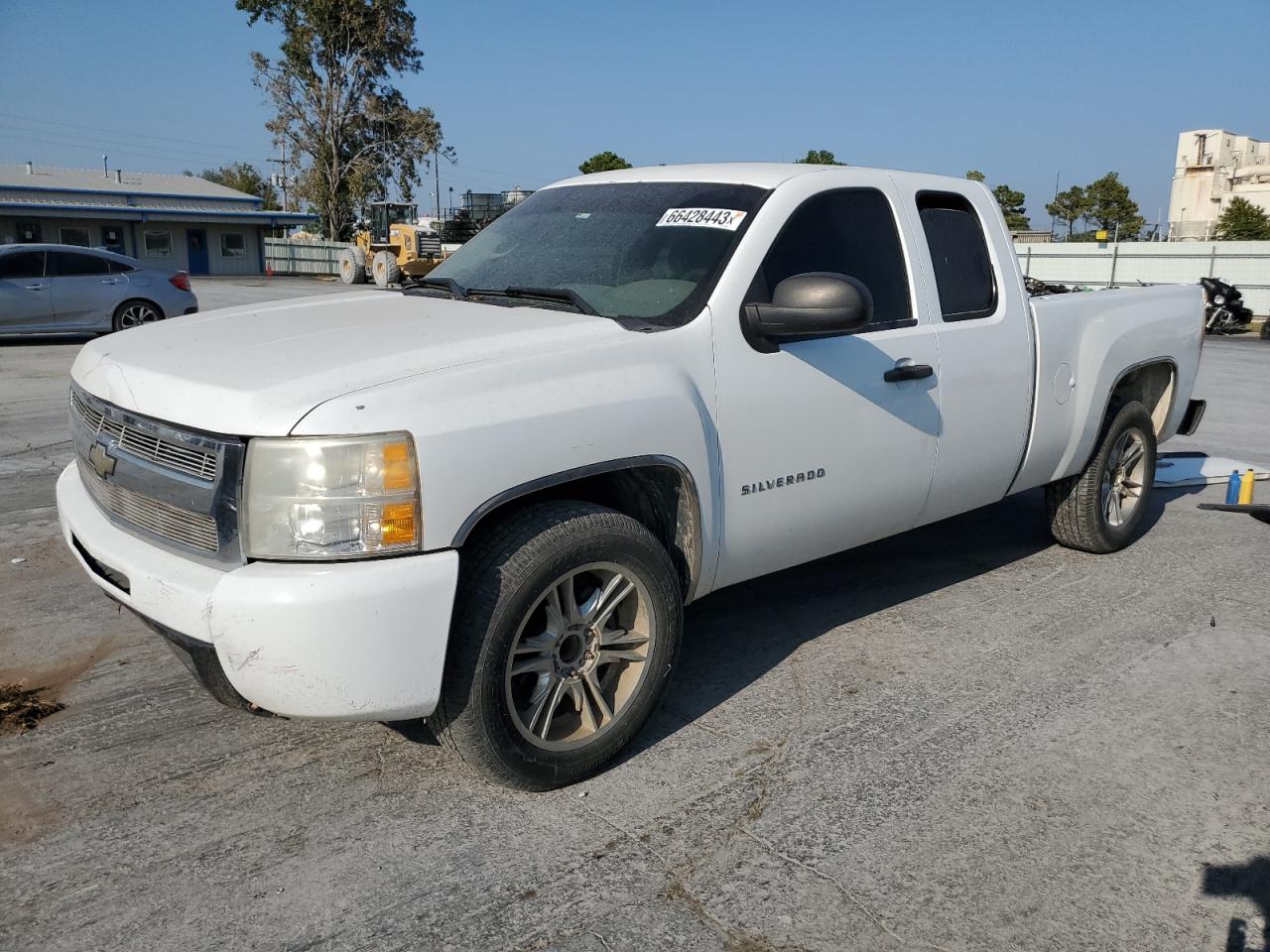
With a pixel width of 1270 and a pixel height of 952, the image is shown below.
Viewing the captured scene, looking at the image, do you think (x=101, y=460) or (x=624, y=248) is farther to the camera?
(x=624, y=248)

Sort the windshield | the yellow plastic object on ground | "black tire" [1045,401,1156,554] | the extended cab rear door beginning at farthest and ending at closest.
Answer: the yellow plastic object on ground < "black tire" [1045,401,1156,554] < the extended cab rear door < the windshield

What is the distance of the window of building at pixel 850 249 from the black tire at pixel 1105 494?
1.91 meters

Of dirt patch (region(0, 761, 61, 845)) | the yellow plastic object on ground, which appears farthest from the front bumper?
the yellow plastic object on ground

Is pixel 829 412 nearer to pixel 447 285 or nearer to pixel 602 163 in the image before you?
pixel 447 285

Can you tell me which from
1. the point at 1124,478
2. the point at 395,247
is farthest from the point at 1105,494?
the point at 395,247

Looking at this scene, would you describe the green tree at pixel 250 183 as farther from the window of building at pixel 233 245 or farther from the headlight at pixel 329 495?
the headlight at pixel 329 495

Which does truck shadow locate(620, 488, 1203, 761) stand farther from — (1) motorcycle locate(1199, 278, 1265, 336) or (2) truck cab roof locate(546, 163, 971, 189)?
(1) motorcycle locate(1199, 278, 1265, 336)

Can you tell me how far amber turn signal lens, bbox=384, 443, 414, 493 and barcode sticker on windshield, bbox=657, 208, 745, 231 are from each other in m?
1.65

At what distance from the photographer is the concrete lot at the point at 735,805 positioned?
2705 mm

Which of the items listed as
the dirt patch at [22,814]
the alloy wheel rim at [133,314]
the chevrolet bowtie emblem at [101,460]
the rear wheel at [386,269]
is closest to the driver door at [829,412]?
the chevrolet bowtie emblem at [101,460]

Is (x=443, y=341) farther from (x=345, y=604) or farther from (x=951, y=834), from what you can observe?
(x=951, y=834)

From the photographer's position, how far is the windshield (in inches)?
148

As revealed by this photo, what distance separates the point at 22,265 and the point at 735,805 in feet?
53.2

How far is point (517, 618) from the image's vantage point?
3029 millimetres
